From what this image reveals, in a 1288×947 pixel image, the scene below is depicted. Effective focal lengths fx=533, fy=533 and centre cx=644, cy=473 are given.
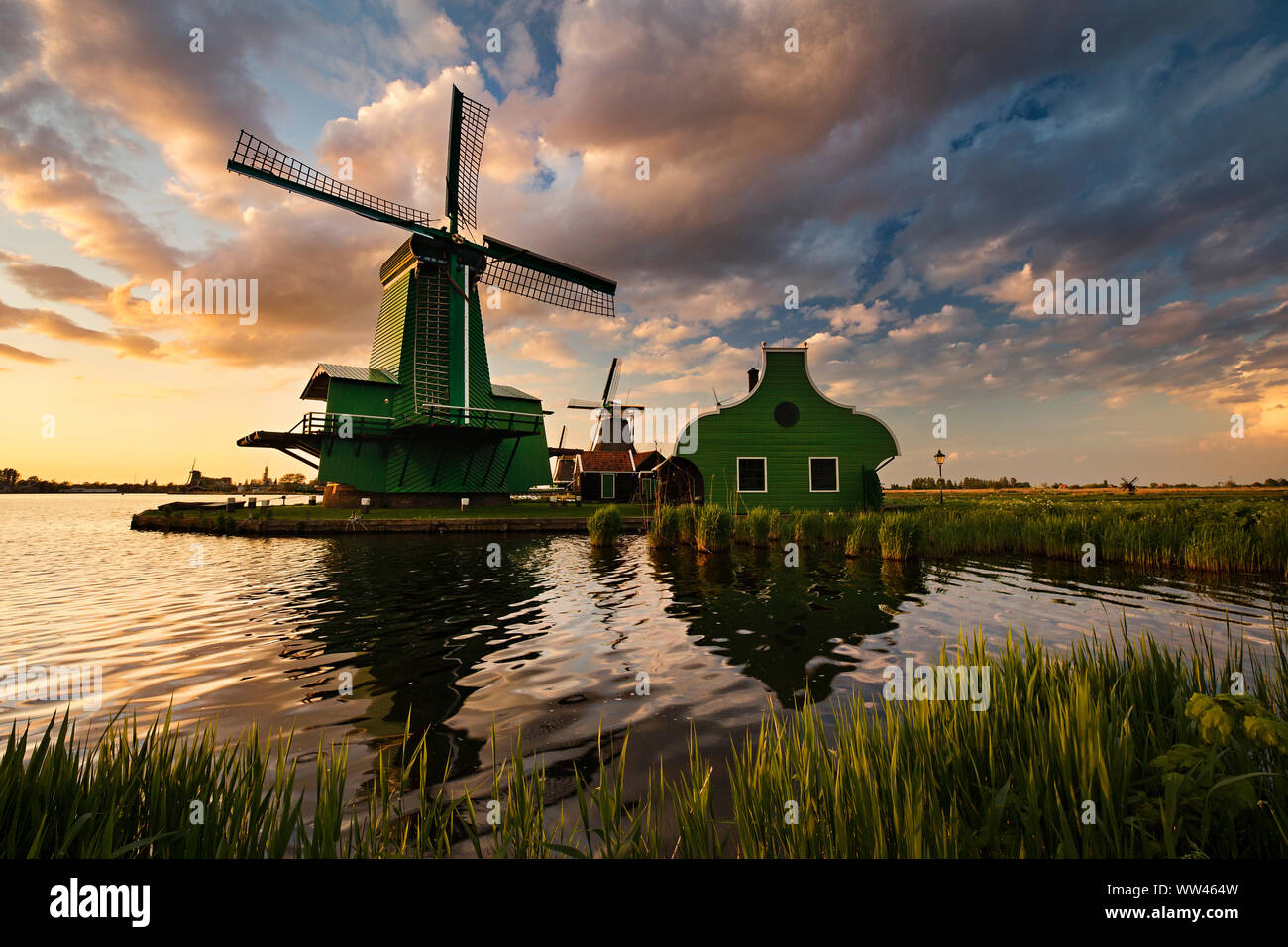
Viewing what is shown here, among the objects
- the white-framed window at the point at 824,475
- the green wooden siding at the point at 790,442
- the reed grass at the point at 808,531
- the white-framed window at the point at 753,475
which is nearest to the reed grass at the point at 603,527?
the green wooden siding at the point at 790,442

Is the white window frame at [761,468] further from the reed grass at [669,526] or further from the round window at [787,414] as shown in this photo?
the reed grass at [669,526]

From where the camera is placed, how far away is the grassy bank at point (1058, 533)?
1233cm

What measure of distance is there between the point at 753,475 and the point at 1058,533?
12.3m

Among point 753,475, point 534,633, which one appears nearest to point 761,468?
point 753,475

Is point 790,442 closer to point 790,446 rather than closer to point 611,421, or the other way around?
point 790,446

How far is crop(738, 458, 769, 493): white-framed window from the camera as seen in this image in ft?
84.8

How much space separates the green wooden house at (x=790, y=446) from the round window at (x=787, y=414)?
0.05 metres

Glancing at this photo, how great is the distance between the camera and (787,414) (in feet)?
85.2

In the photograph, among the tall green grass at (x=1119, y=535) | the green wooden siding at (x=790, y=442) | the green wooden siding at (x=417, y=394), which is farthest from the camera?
the green wooden siding at (x=417, y=394)

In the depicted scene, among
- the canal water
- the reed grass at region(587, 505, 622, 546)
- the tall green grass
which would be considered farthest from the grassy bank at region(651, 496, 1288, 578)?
the reed grass at region(587, 505, 622, 546)

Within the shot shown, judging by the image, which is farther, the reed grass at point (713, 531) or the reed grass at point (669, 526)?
the reed grass at point (669, 526)
